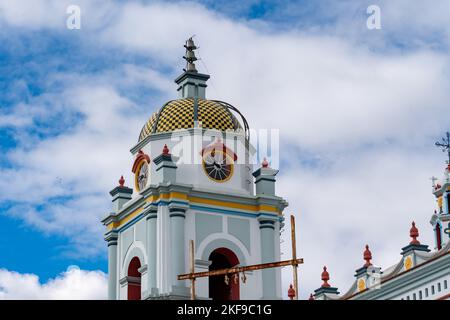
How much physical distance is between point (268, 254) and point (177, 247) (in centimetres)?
357

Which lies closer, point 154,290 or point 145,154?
point 154,290

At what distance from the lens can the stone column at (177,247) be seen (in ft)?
134

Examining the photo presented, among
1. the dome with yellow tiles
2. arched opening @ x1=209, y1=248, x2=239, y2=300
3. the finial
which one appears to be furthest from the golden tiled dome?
arched opening @ x1=209, y1=248, x2=239, y2=300

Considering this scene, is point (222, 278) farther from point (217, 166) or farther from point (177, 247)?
point (217, 166)

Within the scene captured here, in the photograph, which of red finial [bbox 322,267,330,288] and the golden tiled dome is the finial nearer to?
the golden tiled dome

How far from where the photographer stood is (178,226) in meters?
42.1

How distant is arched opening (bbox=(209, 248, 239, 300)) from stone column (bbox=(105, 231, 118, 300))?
12.0ft

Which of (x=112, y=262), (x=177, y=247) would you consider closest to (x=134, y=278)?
(x=112, y=262)

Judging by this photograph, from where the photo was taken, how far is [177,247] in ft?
136

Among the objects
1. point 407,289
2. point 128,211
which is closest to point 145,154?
point 128,211
